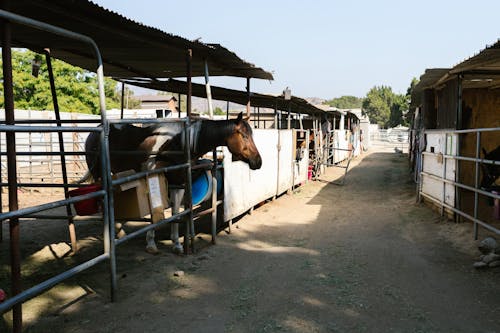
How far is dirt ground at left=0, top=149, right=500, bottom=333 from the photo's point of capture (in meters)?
3.64

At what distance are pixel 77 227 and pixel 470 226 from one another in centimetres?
720

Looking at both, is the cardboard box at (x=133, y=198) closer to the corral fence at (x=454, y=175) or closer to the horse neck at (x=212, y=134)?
the horse neck at (x=212, y=134)

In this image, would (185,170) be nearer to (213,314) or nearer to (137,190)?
(137,190)

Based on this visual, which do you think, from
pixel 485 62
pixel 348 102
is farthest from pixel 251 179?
pixel 348 102

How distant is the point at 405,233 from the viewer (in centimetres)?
698

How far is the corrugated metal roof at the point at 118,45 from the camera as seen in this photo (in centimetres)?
358

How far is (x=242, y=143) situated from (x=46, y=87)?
23.5 meters

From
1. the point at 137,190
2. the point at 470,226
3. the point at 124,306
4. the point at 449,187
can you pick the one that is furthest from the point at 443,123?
the point at 124,306

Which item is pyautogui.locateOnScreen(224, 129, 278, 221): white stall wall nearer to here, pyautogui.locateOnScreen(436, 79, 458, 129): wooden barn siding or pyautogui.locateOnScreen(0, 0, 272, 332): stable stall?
pyautogui.locateOnScreen(0, 0, 272, 332): stable stall

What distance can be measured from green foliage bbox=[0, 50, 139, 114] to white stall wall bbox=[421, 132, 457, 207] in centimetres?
2307

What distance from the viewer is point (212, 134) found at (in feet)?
19.9

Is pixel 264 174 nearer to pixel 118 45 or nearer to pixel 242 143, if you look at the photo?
pixel 242 143

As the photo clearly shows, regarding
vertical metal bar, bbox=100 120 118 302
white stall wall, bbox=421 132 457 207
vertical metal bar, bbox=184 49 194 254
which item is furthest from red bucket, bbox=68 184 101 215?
white stall wall, bbox=421 132 457 207

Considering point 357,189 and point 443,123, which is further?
point 357,189
